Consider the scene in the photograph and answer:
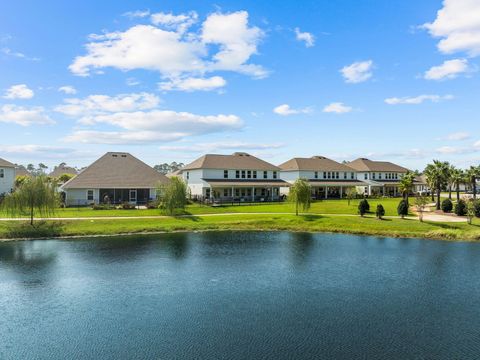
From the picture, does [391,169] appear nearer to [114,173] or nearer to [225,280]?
[114,173]

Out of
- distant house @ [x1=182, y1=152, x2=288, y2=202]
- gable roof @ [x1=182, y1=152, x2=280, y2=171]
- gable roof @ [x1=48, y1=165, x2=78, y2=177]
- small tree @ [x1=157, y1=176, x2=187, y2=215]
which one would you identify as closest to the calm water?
small tree @ [x1=157, y1=176, x2=187, y2=215]

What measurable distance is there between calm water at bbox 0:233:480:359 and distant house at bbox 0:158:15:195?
34636mm

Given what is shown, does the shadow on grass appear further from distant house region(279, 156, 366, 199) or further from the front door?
distant house region(279, 156, 366, 199)

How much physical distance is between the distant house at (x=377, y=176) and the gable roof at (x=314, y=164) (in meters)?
4.92

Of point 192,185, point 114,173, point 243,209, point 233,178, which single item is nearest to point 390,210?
point 243,209

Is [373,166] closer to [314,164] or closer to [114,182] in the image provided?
[314,164]

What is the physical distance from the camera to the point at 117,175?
65250 millimetres

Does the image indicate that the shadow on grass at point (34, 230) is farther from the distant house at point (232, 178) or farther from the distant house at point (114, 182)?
the distant house at point (232, 178)

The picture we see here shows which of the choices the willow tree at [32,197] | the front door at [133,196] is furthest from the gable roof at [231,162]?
the willow tree at [32,197]

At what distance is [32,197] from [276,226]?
28.7 meters

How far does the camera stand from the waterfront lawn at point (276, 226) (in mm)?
43656

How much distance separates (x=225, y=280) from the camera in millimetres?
27203

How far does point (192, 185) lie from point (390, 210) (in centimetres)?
3459

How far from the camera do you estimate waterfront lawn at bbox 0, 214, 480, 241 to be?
43.7m
